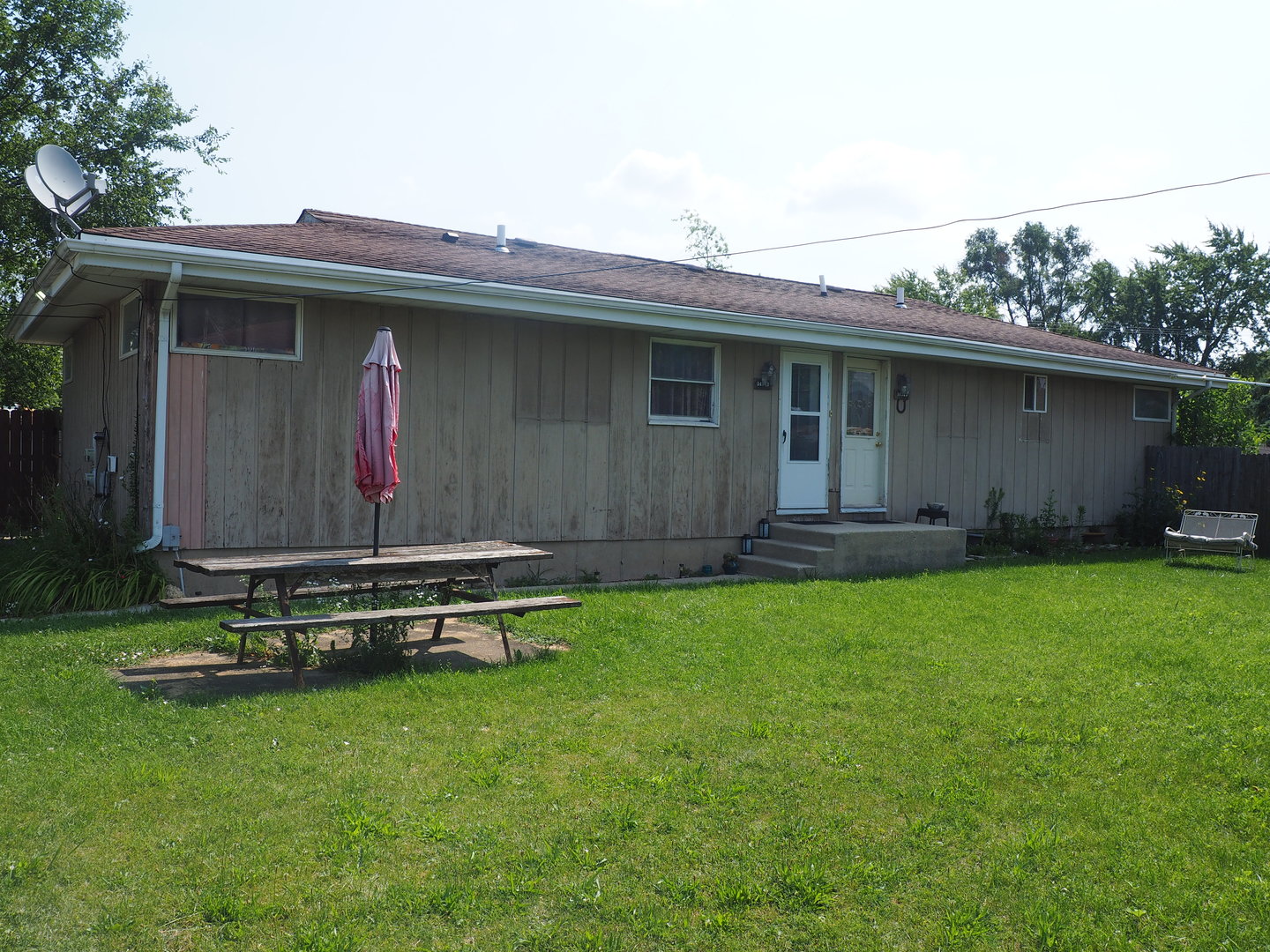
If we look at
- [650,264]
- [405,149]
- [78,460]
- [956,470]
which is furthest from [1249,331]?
[78,460]

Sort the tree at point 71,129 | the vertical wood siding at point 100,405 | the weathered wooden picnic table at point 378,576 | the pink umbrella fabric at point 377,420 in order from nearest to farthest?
1. the weathered wooden picnic table at point 378,576
2. the pink umbrella fabric at point 377,420
3. the vertical wood siding at point 100,405
4. the tree at point 71,129

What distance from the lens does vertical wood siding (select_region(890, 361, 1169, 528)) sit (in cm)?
1255

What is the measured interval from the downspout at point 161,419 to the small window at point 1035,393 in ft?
35.7

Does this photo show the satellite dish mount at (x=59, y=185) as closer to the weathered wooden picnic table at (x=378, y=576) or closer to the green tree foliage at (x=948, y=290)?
the weathered wooden picnic table at (x=378, y=576)

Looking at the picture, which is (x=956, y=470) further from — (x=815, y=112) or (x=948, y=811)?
(x=948, y=811)

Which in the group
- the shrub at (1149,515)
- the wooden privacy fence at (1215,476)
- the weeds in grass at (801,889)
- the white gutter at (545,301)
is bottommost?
the weeds in grass at (801,889)

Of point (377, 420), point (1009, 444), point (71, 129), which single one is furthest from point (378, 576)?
point (71, 129)

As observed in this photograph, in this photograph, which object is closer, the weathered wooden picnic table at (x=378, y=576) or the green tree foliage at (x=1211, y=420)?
the weathered wooden picnic table at (x=378, y=576)

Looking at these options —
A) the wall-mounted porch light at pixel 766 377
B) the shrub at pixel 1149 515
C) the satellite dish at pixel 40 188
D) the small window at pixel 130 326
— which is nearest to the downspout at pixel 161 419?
the small window at pixel 130 326

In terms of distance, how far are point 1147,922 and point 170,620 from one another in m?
6.49

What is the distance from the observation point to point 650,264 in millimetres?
12164

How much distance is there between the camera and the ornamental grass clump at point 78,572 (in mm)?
7828

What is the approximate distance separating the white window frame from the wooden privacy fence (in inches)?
500

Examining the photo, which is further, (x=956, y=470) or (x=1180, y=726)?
(x=956, y=470)
